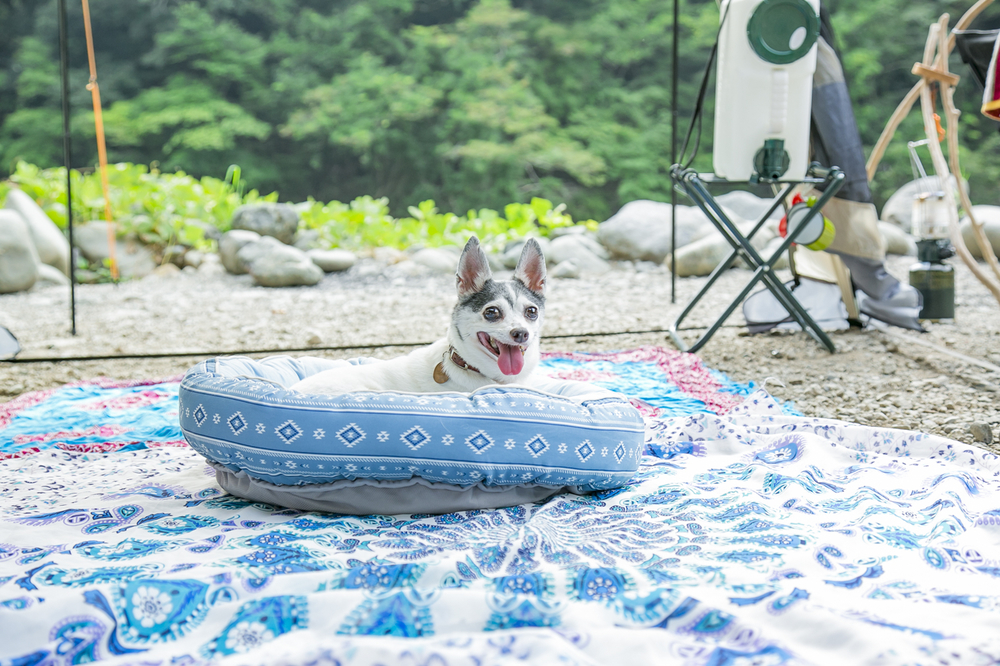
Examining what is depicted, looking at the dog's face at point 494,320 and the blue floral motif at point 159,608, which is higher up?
the dog's face at point 494,320

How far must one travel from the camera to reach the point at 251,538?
47.1 inches

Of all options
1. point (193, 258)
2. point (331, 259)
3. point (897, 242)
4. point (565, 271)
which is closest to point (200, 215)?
point (193, 258)

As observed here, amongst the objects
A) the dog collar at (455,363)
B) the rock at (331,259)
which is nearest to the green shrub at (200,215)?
the rock at (331,259)

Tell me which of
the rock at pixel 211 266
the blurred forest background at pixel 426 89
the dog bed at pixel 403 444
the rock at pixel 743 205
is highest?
the blurred forest background at pixel 426 89

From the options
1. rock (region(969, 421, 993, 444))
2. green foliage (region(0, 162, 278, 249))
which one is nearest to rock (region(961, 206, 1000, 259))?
rock (region(969, 421, 993, 444))

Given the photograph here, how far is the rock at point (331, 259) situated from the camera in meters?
5.93

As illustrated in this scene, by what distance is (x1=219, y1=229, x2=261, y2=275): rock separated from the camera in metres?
5.85

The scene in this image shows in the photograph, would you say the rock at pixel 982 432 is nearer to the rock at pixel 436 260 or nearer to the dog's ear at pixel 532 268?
the dog's ear at pixel 532 268

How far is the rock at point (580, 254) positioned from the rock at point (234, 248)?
2.50 meters

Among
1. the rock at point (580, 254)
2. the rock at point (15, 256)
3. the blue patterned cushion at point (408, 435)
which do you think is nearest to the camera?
the blue patterned cushion at point (408, 435)

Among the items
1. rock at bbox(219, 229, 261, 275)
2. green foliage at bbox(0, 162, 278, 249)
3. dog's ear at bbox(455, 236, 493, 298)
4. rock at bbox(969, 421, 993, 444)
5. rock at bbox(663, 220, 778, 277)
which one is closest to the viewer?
dog's ear at bbox(455, 236, 493, 298)

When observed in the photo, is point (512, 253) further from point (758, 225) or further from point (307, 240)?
point (758, 225)

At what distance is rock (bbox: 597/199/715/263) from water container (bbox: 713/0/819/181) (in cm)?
363

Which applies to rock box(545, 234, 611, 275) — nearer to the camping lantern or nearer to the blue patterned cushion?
the camping lantern
